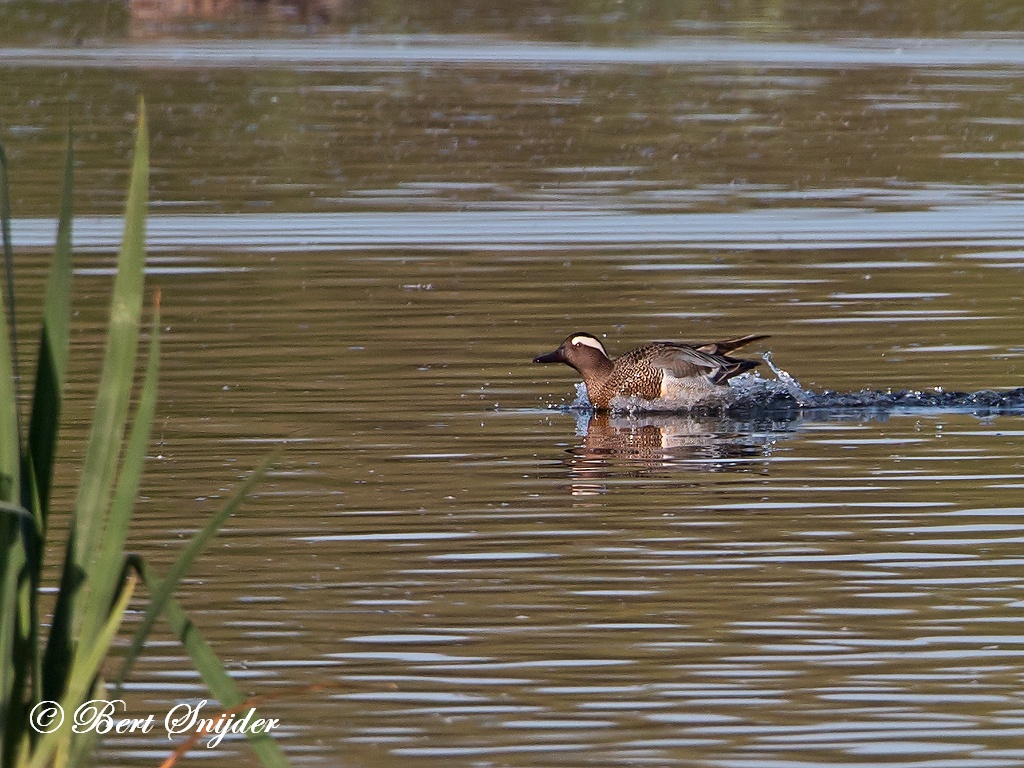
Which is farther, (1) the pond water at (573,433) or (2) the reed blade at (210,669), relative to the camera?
(1) the pond water at (573,433)

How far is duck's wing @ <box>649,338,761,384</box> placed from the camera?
41.7 ft

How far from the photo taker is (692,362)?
12711 millimetres

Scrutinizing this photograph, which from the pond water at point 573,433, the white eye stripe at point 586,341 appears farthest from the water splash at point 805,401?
the white eye stripe at point 586,341

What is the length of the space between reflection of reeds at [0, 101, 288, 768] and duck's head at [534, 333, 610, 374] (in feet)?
25.9

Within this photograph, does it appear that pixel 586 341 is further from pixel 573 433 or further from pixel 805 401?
pixel 805 401

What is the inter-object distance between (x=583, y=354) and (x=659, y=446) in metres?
1.18

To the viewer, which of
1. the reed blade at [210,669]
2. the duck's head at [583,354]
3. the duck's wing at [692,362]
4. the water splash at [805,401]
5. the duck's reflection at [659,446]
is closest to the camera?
the reed blade at [210,669]

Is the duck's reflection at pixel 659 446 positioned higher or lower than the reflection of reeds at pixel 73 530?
lower

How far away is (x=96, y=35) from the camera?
42406 millimetres

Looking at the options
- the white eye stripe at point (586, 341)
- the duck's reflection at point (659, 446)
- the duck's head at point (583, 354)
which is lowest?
the duck's reflection at point (659, 446)

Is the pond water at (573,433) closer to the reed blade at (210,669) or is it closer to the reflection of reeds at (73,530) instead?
the reed blade at (210,669)

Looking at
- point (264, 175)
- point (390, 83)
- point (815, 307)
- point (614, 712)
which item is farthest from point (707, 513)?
point (390, 83)

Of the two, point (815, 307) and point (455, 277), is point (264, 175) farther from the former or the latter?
point (815, 307)

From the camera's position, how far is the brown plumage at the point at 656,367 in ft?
41.8
